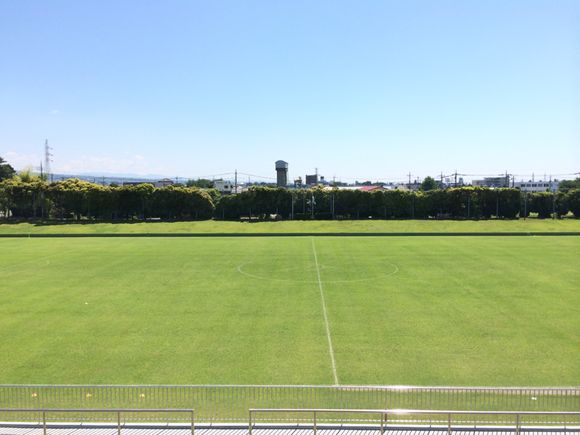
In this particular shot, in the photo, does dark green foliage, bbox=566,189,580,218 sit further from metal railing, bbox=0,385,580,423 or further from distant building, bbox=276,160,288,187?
metal railing, bbox=0,385,580,423

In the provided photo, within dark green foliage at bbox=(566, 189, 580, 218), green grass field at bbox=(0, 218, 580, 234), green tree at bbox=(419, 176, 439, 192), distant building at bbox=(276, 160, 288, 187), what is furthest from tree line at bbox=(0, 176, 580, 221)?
green tree at bbox=(419, 176, 439, 192)

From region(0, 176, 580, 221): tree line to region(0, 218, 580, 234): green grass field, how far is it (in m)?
6.39

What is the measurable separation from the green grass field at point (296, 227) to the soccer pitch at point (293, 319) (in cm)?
1882

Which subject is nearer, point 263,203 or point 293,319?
point 293,319

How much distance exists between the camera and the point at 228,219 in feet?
224

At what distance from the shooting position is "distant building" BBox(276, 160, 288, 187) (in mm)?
110875

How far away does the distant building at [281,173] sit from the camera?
11088 centimetres

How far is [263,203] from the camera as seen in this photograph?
6850cm

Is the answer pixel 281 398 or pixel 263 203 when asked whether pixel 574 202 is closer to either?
pixel 263 203

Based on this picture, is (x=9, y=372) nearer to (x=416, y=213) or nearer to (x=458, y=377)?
(x=458, y=377)

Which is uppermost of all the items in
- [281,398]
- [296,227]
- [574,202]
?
[574,202]

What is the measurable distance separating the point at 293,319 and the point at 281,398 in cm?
810

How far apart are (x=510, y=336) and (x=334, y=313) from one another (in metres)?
6.81

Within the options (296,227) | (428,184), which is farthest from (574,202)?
(428,184)
